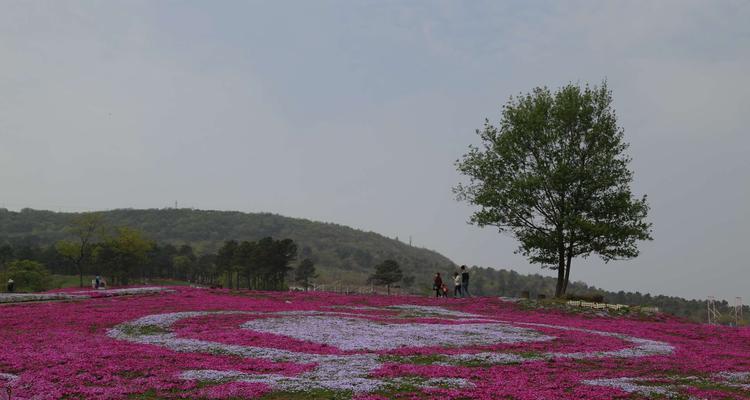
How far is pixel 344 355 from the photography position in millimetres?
22797

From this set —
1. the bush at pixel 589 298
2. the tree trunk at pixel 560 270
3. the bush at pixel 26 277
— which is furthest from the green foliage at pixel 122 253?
the bush at pixel 589 298

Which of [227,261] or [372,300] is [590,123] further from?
[227,261]

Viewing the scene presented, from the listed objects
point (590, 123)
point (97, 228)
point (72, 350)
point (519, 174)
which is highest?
point (590, 123)

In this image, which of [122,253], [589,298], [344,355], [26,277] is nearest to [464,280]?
[589,298]

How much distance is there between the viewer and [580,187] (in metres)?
54.7

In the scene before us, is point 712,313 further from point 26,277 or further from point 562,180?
point 26,277

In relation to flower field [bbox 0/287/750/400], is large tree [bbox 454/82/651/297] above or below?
above

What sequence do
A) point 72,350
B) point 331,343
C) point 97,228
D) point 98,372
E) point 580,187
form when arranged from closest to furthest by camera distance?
1. point 98,372
2. point 72,350
3. point 331,343
4. point 580,187
5. point 97,228

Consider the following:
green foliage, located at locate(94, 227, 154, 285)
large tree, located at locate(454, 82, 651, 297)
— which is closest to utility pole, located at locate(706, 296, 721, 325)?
large tree, located at locate(454, 82, 651, 297)

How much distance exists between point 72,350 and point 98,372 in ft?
15.8

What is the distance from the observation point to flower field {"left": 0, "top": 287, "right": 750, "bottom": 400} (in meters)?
16.3

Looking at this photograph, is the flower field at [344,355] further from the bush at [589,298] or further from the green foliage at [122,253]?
the green foliage at [122,253]

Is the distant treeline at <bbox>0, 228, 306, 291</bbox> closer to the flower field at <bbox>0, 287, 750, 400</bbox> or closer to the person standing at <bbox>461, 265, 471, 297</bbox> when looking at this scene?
the person standing at <bbox>461, 265, 471, 297</bbox>

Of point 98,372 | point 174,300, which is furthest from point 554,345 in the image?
point 174,300
